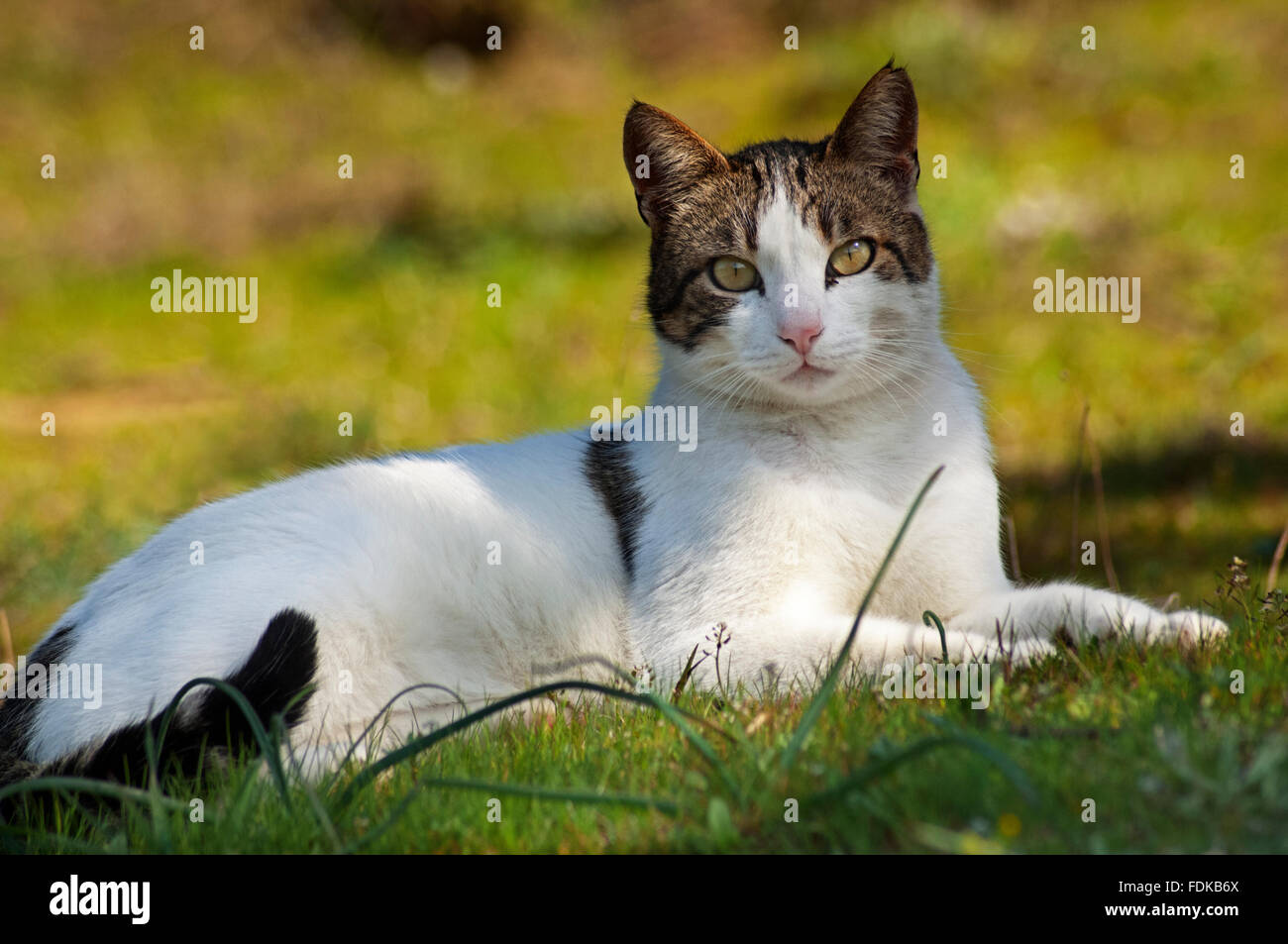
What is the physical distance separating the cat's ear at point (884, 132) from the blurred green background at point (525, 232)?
79 centimetres

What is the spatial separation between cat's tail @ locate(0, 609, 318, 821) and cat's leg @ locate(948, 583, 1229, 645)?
1523 mm

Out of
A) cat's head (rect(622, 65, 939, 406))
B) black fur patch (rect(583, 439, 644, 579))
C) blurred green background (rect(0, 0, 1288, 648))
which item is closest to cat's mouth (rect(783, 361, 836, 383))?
cat's head (rect(622, 65, 939, 406))

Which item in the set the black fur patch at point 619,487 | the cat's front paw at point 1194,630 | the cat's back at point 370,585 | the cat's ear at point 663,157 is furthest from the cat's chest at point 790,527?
the cat's ear at point 663,157

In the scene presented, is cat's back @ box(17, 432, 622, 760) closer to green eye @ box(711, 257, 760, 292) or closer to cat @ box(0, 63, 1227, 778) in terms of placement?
cat @ box(0, 63, 1227, 778)

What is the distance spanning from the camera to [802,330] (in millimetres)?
2857

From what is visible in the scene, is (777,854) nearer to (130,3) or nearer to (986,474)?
(986,474)

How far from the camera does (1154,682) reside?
2.25m

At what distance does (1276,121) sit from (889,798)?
949 centimetres

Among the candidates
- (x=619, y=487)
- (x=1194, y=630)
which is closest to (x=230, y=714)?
(x=619, y=487)

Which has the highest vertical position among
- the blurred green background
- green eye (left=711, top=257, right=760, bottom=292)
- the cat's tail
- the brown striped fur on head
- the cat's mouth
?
the blurred green background

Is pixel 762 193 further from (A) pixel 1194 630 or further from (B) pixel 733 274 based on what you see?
(A) pixel 1194 630

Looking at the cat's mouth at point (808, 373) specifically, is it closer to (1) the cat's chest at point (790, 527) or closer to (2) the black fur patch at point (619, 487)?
(1) the cat's chest at point (790, 527)

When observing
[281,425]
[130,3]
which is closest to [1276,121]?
[281,425]

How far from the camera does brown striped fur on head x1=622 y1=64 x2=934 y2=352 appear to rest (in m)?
3.09
